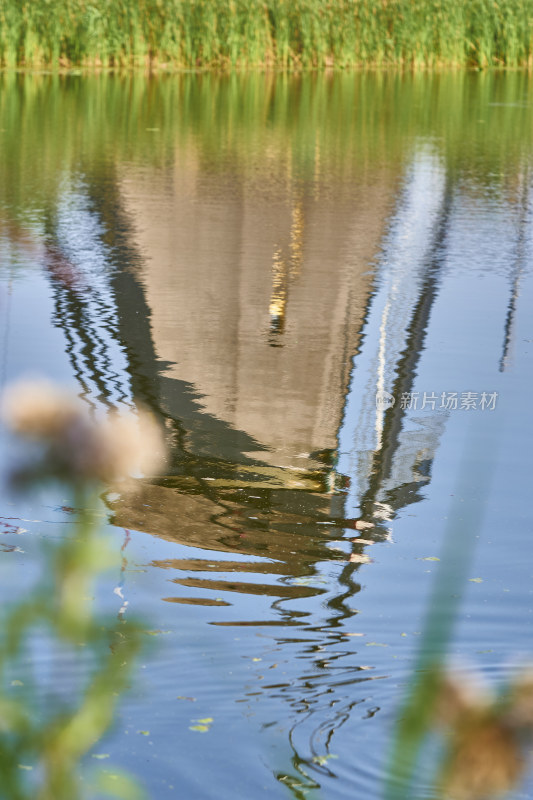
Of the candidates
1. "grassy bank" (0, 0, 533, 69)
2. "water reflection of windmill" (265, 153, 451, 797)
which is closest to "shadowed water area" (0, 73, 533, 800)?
"water reflection of windmill" (265, 153, 451, 797)

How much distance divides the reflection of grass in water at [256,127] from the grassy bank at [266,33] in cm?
107

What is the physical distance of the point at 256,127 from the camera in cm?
1773

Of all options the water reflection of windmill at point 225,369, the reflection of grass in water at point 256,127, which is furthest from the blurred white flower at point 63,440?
the reflection of grass in water at point 256,127

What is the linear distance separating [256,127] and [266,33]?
9968 mm

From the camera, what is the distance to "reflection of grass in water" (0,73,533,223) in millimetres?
13711

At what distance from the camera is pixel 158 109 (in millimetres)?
20016

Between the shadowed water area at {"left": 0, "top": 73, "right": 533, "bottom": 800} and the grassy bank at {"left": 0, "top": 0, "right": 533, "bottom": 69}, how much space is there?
1141cm

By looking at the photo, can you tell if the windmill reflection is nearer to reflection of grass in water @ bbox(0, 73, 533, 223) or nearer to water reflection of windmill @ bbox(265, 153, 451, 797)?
water reflection of windmill @ bbox(265, 153, 451, 797)

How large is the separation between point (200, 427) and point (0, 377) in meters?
1.30

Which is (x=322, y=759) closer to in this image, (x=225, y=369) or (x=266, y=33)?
(x=225, y=369)

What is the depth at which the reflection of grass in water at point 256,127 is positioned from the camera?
13711 millimetres

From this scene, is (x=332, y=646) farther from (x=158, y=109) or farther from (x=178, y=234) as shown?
(x=158, y=109)

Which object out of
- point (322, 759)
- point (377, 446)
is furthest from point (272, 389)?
point (322, 759)

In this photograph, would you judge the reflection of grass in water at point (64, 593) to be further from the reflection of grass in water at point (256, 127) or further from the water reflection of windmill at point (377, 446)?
the reflection of grass in water at point (256, 127)
